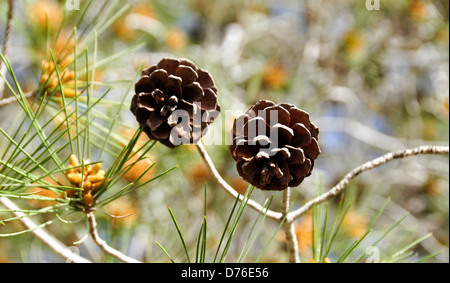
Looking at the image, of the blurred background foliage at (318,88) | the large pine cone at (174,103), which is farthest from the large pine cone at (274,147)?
the blurred background foliage at (318,88)

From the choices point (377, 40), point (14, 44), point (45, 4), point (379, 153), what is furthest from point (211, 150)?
point (377, 40)

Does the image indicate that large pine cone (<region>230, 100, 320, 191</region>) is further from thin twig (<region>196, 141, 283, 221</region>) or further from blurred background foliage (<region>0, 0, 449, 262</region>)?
blurred background foliage (<region>0, 0, 449, 262</region>)

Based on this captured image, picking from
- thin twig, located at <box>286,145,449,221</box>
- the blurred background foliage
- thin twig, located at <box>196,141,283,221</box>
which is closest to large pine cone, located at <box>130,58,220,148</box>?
thin twig, located at <box>196,141,283,221</box>

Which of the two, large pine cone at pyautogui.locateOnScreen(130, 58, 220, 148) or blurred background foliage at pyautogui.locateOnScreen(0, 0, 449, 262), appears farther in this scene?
blurred background foliage at pyautogui.locateOnScreen(0, 0, 449, 262)

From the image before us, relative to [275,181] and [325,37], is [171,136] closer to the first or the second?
[275,181]

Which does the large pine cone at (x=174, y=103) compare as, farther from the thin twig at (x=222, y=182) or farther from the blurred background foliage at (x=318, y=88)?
the blurred background foliage at (x=318, y=88)
